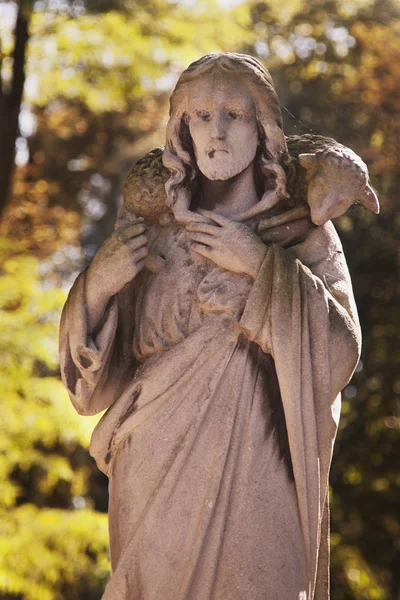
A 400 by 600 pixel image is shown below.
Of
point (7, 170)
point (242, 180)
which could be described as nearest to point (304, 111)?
point (7, 170)

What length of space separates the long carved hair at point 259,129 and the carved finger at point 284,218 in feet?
0.19

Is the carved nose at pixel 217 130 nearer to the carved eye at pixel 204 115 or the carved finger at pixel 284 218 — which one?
the carved eye at pixel 204 115

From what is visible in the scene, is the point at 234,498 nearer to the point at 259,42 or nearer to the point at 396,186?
the point at 396,186

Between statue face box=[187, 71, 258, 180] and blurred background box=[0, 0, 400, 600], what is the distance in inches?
262

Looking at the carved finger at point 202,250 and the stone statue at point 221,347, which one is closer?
the stone statue at point 221,347

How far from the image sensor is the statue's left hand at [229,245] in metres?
4.38

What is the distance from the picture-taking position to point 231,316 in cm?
440

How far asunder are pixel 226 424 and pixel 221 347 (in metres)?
0.30

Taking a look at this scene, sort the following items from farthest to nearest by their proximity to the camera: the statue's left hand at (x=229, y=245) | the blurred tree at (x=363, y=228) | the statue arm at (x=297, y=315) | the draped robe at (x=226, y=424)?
the blurred tree at (x=363, y=228), the statue's left hand at (x=229, y=245), the statue arm at (x=297, y=315), the draped robe at (x=226, y=424)

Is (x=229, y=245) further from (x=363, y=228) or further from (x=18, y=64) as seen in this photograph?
(x=363, y=228)

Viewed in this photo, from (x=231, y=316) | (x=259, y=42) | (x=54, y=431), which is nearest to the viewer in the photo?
(x=231, y=316)

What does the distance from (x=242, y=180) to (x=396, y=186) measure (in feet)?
41.7

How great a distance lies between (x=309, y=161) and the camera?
180 inches

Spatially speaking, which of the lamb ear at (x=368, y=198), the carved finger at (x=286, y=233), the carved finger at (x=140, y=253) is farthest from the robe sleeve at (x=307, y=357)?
the carved finger at (x=140, y=253)
